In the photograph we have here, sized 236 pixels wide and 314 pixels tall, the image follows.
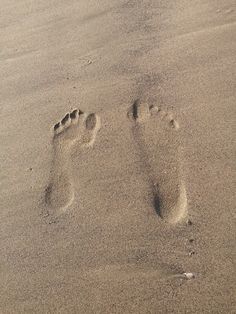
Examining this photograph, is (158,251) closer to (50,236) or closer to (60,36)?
(50,236)

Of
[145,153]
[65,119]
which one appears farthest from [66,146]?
[145,153]

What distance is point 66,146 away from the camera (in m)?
2.18

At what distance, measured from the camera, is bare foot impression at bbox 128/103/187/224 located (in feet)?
6.13

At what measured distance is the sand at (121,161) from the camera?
5.69ft

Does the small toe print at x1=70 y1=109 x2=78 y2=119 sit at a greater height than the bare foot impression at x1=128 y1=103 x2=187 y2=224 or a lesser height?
greater

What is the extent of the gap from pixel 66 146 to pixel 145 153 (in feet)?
1.34

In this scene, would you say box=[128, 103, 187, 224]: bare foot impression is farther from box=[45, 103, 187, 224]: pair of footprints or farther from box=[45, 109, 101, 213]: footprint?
box=[45, 109, 101, 213]: footprint

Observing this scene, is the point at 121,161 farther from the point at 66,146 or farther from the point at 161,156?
the point at 66,146

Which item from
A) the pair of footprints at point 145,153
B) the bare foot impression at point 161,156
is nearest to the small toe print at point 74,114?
Answer: the pair of footprints at point 145,153

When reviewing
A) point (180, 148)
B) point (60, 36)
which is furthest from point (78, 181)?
point (60, 36)

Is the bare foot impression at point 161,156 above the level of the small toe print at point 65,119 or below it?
below

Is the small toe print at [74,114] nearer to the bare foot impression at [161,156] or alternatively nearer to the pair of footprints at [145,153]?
the pair of footprints at [145,153]

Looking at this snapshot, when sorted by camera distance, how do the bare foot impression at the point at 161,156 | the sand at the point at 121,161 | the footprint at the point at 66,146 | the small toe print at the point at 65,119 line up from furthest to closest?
the small toe print at the point at 65,119, the footprint at the point at 66,146, the bare foot impression at the point at 161,156, the sand at the point at 121,161

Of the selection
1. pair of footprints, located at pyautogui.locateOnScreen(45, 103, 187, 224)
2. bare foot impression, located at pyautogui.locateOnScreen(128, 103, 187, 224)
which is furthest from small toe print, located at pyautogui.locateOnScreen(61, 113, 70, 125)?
bare foot impression, located at pyautogui.locateOnScreen(128, 103, 187, 224)
